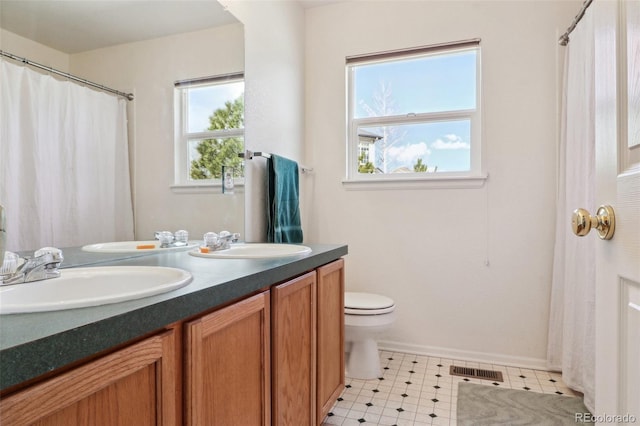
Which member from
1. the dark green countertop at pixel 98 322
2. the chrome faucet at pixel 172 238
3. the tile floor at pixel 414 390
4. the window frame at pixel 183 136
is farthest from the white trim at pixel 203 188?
the tile floor at pixel 414 390

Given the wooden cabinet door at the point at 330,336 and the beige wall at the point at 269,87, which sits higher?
the beige wall at the point at 269,87

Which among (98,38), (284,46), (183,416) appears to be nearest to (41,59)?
(98,38)

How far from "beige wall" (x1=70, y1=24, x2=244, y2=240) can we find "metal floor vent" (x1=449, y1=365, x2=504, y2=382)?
5.47ft

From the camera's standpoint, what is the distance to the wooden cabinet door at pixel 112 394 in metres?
0.49

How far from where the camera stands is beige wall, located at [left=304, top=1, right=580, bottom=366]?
2.28m

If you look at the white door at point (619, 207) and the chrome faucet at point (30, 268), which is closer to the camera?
the white door at point (619, 207)

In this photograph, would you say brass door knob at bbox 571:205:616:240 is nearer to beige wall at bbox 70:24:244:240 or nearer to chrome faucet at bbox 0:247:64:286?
chrome faucet at bbox 0:247:64:286

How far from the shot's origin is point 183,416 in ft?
2.57

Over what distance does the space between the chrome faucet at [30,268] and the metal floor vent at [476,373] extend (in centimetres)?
213

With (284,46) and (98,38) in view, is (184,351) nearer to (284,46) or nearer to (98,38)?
(98,38)

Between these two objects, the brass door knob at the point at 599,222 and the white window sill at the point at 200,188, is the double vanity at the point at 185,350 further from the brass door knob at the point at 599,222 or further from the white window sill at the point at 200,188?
the brass door knob at the point at 599,222

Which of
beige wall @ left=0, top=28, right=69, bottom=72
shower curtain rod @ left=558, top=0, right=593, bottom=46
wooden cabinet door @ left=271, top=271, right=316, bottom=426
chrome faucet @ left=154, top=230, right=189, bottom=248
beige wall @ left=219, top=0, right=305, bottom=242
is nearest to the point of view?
beige wall @ left=0, top=28, right=69, bottom=72

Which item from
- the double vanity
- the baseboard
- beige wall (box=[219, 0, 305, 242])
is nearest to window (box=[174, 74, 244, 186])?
beige wall (box=[219, 0, 305, 242])

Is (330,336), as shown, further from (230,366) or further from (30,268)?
(30,268)
